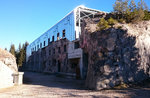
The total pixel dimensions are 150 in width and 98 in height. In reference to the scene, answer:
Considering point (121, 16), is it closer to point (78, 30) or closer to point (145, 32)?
point (145, 32)

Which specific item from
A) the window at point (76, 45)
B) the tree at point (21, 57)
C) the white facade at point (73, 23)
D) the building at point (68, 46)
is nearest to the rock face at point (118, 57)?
the building at point (68, 46)

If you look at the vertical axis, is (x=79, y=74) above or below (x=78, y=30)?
below

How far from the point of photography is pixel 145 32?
10281 millimetres

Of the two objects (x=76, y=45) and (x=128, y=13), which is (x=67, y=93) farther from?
(x=76, y=45)

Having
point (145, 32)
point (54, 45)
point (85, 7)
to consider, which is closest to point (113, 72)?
point (145, 32)

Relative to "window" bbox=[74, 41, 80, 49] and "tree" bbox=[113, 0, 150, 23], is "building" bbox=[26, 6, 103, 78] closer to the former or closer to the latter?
"window" bbox=[74, 41, 80, 49]

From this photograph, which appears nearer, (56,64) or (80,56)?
(80,56)

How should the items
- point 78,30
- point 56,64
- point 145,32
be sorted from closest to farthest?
point 145,32 → point 78,30 → point 56,64

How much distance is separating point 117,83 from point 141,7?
25.3 feet

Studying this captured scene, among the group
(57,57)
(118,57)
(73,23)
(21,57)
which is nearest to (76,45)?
(73,23)

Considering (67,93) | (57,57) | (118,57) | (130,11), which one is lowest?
(67,93)

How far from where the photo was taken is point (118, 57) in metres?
8.88

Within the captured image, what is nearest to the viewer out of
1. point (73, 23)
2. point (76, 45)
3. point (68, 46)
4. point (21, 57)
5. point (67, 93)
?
point (67, 93)

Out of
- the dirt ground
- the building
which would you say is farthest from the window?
the dirt ground
